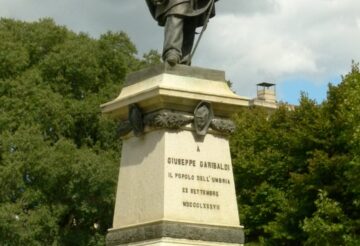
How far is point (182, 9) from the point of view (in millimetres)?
14359

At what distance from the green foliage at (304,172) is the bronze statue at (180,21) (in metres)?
19.3

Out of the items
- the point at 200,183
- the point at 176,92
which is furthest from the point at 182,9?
the point at 200,183

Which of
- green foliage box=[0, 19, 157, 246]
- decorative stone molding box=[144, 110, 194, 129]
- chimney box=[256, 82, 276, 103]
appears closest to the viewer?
decorative stone molding box=[144, 110, 194, 129]

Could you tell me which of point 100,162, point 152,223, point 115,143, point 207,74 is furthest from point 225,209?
point 115,143

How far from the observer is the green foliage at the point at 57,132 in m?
37.3

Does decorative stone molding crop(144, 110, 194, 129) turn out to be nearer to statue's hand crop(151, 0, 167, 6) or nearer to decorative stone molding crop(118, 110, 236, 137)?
decorative stone molding crop(118, 110, 236, 137)

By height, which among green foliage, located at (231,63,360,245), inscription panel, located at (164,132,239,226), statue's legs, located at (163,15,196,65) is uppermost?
green foliage, located at (231,63,360,245)

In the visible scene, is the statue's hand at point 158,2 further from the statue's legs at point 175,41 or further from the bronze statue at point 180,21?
the statue's legs at point 175,41

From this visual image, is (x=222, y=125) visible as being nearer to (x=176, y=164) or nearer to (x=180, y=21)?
(x=176, y=164)

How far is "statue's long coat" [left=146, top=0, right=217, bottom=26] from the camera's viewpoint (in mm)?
14367

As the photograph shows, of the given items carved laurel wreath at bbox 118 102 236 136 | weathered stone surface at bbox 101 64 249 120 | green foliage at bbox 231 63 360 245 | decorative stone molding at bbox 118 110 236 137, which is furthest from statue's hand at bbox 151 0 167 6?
green foliage at bbox 231 63 360 245

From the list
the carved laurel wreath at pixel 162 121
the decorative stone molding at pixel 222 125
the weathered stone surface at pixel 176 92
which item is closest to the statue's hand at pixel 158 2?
the weathered stone surface at pixel 176 92

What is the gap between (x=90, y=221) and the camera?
129ft

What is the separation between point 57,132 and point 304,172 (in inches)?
411
